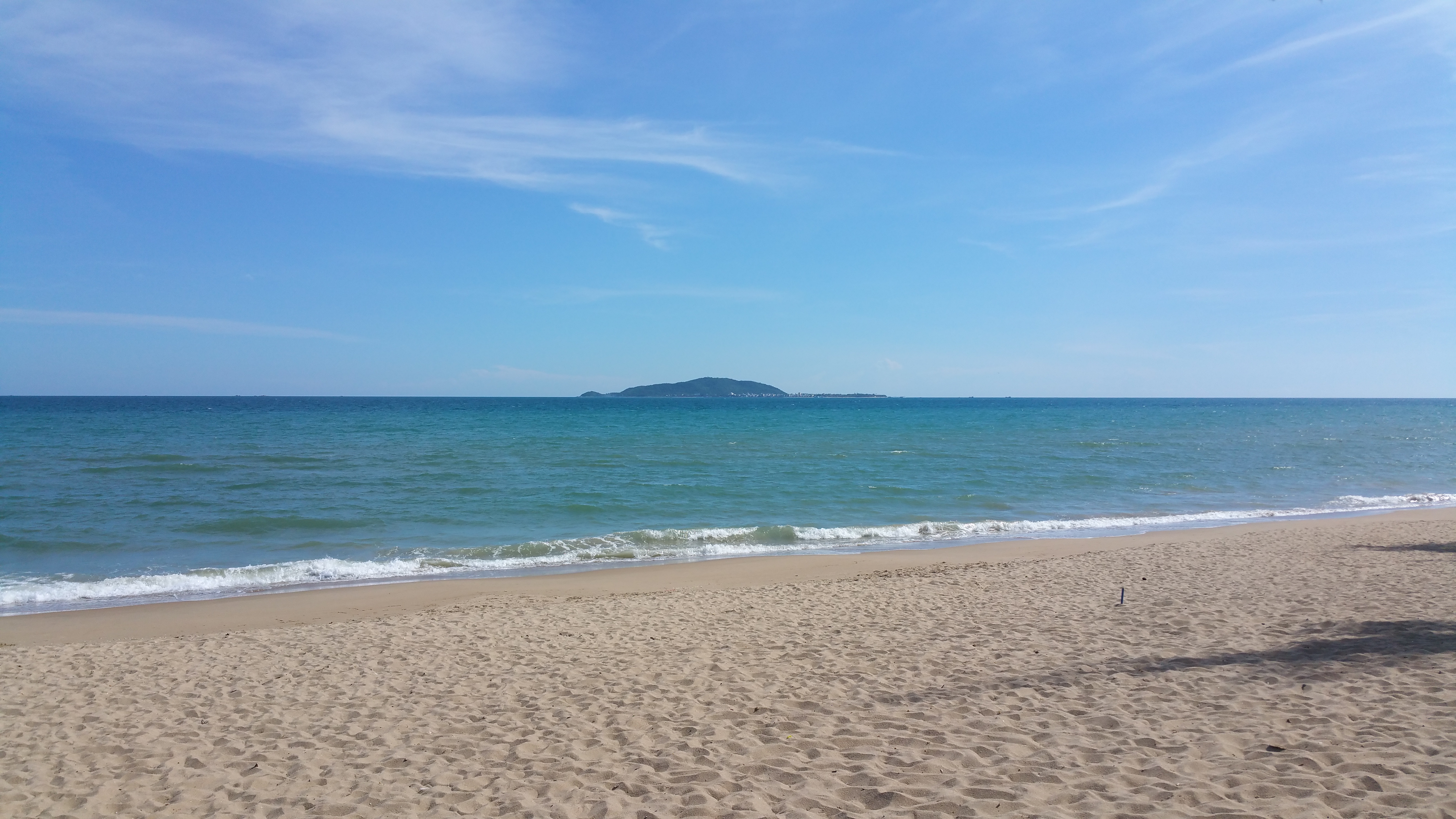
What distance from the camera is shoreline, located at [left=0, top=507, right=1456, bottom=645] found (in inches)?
404

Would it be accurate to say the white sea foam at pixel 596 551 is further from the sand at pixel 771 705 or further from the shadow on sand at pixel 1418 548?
the shadow on sand at pixel 1418 548

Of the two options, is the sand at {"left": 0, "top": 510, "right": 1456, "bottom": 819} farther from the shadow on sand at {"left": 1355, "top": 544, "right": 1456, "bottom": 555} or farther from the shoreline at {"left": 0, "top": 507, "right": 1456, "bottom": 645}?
the shadow on sand at {"left": 1355, "top": 544, "right": 1456, "bottom": 555}

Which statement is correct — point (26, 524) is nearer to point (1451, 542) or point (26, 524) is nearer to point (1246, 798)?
point (1246, 798)

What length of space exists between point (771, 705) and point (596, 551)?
9.88 m

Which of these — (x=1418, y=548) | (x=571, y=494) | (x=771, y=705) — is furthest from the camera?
(x=571, y=494)

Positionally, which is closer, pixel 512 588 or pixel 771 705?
pixel 771 705

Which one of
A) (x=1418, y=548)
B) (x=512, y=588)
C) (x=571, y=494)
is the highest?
(x=1418, y=548)

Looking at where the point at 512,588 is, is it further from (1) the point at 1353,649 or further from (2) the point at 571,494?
(1) the point at 1353,649

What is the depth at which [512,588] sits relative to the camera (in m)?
12.6

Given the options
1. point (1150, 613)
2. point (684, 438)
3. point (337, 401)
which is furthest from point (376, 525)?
point (337, 401)

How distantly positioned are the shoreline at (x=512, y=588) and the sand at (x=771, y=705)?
6.4 inches

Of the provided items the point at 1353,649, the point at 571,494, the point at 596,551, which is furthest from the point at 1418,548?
the point at 571,494

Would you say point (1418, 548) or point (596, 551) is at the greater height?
point (1418, 548)

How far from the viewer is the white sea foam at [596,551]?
1255 centimetres
